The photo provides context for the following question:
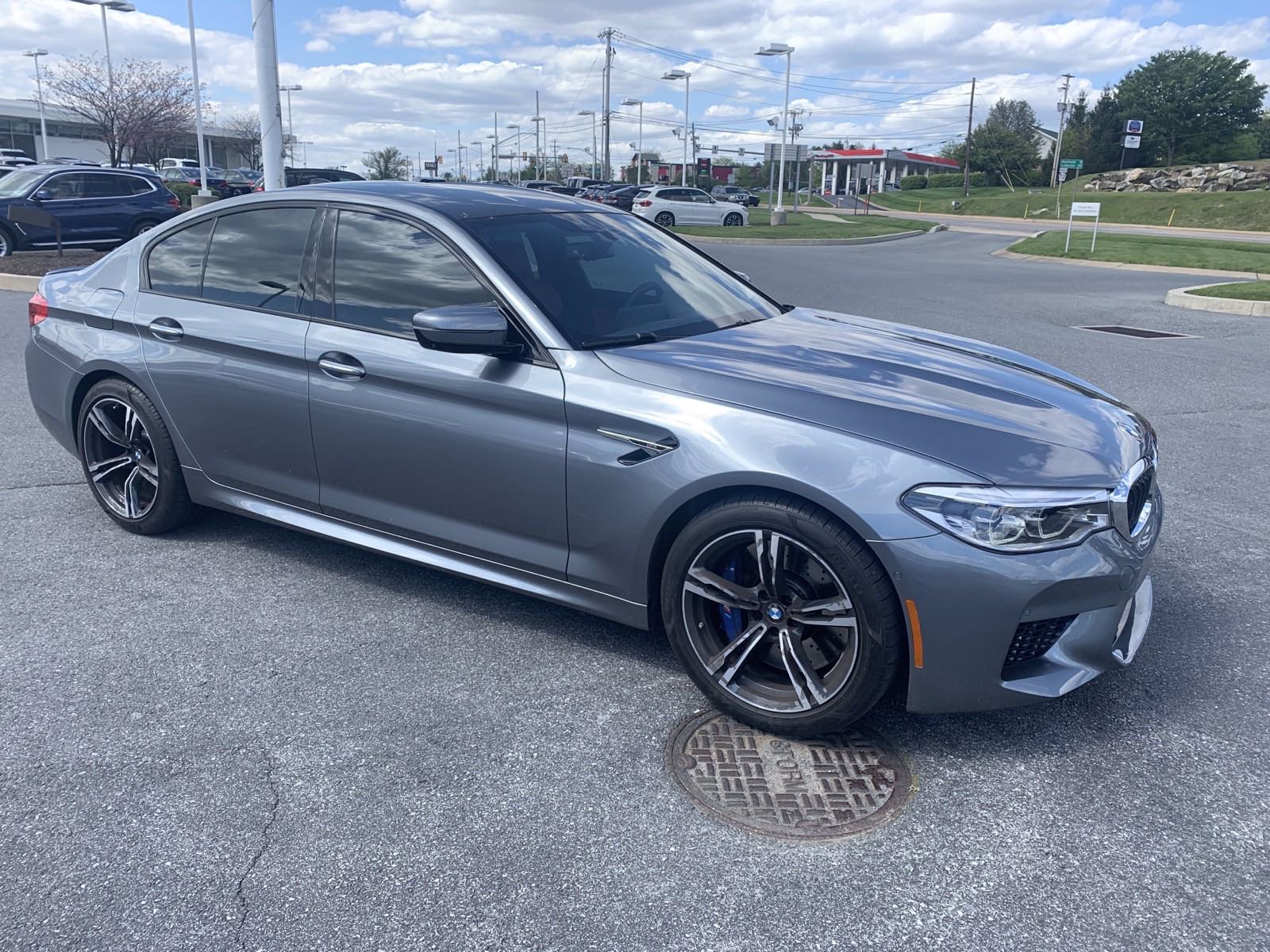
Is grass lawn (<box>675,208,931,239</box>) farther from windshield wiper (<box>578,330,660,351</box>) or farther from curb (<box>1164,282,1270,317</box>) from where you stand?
windshield wiper (<box>578,330,660,351</box>)

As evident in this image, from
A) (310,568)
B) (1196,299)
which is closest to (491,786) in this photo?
(310,568)

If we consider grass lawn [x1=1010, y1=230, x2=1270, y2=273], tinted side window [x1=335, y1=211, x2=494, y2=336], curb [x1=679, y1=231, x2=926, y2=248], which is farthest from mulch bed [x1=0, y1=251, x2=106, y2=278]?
grass lawn [x1=1010, y1=230, x2=1270, y2=273]

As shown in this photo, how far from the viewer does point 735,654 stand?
3207 millimetres

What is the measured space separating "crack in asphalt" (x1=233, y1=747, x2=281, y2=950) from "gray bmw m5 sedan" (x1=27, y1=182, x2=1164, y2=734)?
103 centimetres

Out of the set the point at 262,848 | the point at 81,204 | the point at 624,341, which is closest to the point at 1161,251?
the point at 81,204

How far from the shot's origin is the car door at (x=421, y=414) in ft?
11.4

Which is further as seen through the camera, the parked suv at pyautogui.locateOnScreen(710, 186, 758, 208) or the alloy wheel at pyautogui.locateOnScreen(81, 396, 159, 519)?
the parked suv at pyautogui.locateOnScreen(710, 186, 758, 208)

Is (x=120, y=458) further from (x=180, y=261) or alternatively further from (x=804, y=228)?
(x=804, y=228)

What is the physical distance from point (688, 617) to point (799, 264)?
19550mm

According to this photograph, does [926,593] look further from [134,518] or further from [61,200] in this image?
[61,200]

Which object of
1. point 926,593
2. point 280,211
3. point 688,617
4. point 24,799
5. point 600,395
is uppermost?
point 280,211

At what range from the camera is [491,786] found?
2.93 meters

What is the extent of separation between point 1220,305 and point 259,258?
1480 cm

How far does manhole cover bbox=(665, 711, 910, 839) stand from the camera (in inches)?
110
